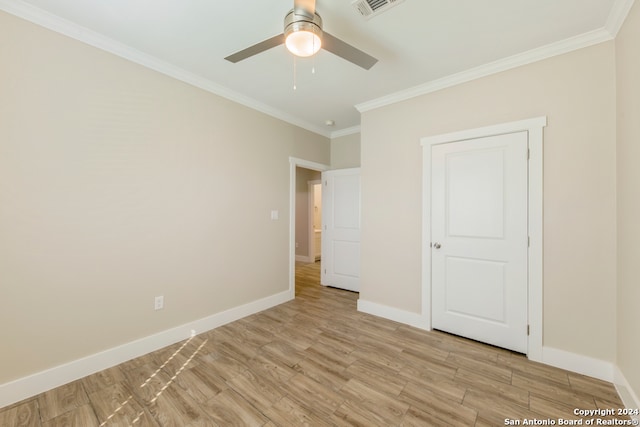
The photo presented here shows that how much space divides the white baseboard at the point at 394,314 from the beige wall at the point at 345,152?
2.17 m

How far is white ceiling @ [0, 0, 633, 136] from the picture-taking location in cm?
178

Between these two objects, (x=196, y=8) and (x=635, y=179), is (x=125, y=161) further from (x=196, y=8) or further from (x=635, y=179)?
(x=635, y=179)

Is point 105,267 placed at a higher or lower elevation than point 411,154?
lower

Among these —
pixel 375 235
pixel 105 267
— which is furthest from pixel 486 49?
pixel 105 267

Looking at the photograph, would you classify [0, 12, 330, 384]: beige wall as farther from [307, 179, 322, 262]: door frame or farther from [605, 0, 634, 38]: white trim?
[307, 179, 322, 262]: door frame

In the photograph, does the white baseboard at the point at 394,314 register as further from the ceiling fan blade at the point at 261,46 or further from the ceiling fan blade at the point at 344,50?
the ceiling fan blade at the point at 261,46

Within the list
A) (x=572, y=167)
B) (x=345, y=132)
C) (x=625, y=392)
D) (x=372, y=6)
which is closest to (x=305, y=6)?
(x=372, y=6)

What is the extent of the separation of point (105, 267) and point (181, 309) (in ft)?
2.66

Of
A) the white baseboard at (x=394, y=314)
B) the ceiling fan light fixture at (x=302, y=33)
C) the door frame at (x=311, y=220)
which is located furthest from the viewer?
the door frame at (x=311, y=220)

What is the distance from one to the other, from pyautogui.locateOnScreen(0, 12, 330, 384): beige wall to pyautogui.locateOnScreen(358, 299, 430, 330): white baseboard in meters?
1.55

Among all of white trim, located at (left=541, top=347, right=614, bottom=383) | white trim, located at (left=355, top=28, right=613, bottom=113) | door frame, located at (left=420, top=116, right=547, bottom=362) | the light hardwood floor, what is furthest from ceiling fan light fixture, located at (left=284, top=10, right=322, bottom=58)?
white trim, located at (left=541, top=347, right=614, bottom=383)

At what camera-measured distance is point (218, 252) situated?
2.96m

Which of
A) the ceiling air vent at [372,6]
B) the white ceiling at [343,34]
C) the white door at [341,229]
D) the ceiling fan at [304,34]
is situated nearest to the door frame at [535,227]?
the white ceiling at [343,34]

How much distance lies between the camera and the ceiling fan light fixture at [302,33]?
5.06 ft
